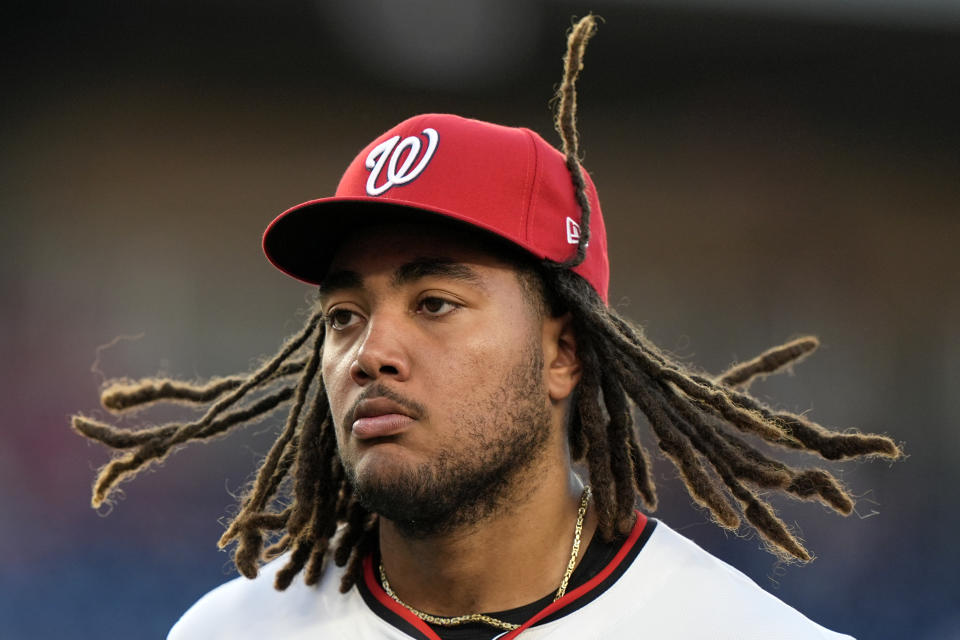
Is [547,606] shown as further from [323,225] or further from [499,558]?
[323,225]

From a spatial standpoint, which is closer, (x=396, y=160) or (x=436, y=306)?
(x=436, y=306)

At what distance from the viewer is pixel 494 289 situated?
232 centimetres

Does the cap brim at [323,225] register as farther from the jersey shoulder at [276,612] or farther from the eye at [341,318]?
the jersey shoulder at [276,612]

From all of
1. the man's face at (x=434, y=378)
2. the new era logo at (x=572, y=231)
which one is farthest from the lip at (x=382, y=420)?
the new era logo at (x=572, y=231)

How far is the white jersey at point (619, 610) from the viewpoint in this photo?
7.25ft

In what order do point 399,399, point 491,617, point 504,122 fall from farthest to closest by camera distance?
1. point 504,122
2. point 491,617
3. point 399,399

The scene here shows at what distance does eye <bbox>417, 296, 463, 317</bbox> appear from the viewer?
7.48 feet

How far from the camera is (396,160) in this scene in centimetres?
244

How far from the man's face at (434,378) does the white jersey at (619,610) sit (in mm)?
283

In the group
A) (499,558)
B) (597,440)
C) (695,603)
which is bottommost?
(695,603)

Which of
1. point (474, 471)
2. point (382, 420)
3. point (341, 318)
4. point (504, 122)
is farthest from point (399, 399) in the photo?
point (504, 122)

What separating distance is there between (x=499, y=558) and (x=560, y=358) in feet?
1.75

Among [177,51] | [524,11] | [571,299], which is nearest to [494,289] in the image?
[571,299]

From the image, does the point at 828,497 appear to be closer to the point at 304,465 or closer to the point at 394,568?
the point at 394,568
